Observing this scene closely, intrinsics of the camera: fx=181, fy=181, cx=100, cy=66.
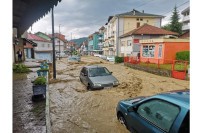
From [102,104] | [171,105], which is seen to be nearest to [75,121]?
[102,104]

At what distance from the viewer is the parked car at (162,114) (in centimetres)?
321

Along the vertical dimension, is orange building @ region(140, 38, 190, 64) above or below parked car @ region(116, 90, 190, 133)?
above

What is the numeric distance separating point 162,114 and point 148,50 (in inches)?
874

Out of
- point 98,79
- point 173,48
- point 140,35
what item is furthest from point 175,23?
point 98,79

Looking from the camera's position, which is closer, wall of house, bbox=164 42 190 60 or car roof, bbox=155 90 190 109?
car roof, bbox=155 90 190 109

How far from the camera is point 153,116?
3.97 meters

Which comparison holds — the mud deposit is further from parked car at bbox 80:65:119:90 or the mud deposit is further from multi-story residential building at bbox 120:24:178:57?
multi-story residential building at bbox 120:24:178:57

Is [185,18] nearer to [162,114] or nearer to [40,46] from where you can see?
[40,46]

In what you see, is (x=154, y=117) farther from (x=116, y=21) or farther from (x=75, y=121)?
(x=116, y=21)

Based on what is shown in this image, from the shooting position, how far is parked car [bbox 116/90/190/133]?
321 centimetres

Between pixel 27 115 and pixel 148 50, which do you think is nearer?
pixel 27 115

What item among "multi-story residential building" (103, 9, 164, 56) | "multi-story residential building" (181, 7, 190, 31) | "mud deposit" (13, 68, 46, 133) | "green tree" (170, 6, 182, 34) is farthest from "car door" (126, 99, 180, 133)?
"green tree" (170, 6, 182, 34)

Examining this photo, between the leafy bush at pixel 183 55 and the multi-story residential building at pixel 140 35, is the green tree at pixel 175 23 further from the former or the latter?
the leafy bush at pixel 183 55
